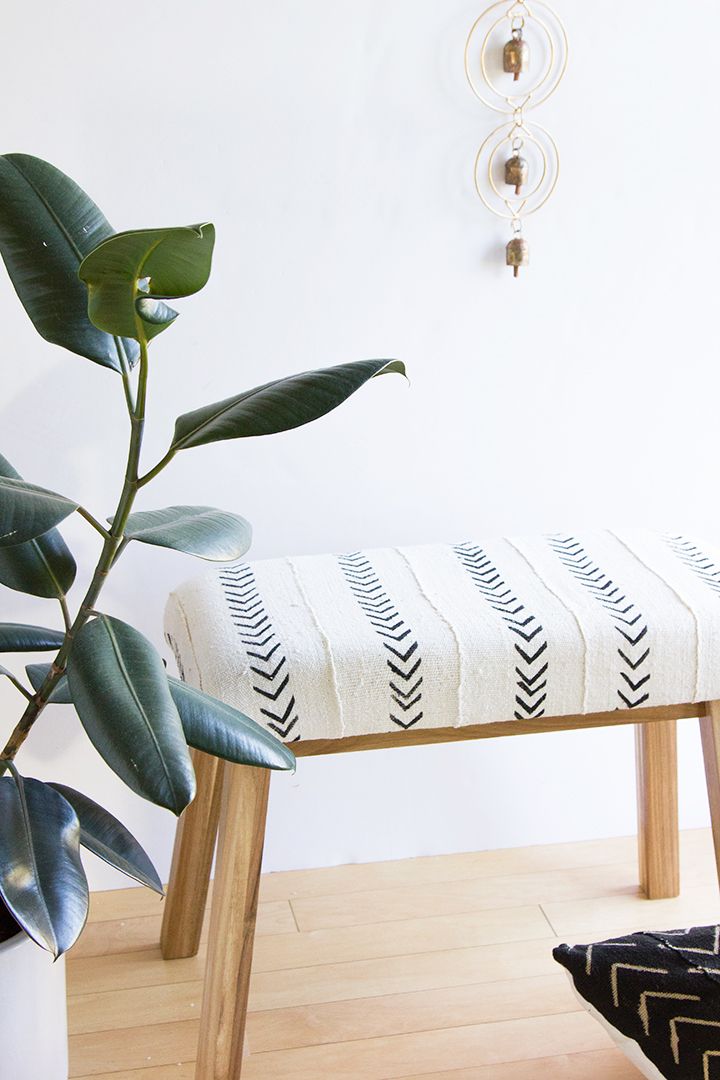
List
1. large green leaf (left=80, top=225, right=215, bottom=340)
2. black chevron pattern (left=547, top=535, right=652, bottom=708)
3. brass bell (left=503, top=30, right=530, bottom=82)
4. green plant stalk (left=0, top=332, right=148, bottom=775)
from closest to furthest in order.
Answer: large green leaf (left=80, top=225, right=215, bottom=340), green plant stalk (left=0, top=332, right=148, bottom=775), black chevron pattern (left=547, top=535, right=652, bottom=708), brass bell (left=503, top=30, right=530, bottom=82)

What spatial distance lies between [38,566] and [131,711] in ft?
0.70

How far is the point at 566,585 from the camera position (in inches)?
43.7

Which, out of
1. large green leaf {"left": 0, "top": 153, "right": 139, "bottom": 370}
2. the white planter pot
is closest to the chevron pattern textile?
the white planter pot

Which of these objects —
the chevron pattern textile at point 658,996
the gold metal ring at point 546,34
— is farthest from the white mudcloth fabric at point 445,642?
the gold metal ring at point 546,34

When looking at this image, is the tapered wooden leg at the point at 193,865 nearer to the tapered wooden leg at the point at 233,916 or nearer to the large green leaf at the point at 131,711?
the tapered wooden leg at the point at 233,916

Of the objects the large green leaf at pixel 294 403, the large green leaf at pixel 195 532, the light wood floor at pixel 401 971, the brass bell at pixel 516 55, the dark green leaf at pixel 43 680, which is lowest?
the light wood floor at pixel 401 971

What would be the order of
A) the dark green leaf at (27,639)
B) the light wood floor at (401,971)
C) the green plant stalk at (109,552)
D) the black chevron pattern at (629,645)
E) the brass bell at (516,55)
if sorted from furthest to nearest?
the brass bell at (516,55), the light wood floor at (401,971), the black chevron pattern at (629,645), the dark green leaf at (27,639), the green plant stalk at (109,552)

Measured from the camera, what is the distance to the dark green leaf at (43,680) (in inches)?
37.4

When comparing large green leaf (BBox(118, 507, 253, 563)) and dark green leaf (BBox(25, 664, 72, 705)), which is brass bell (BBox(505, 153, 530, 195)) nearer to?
large green leaf (BBox(118, 507, 253, 563))

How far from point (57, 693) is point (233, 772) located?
16cm

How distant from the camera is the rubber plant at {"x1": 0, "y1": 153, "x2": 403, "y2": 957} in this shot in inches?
28.3

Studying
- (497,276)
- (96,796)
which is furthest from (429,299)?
(96,796)

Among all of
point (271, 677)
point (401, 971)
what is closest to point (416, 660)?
point (271, 677)

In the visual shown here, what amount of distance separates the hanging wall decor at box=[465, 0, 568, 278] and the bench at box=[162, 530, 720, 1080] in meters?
0.43
